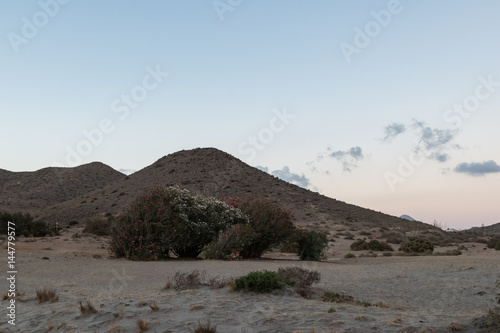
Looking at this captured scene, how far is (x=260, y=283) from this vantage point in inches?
402

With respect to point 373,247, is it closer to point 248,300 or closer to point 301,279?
point 301,279

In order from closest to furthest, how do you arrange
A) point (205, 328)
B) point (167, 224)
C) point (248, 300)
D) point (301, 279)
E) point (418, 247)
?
point (205, 328), point (248, 300), point (301, 279), point (167, 224), point (418, 247)

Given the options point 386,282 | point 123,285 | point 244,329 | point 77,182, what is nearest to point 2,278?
point 123,285

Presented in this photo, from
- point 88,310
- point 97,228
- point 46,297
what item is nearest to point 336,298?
point 88,310

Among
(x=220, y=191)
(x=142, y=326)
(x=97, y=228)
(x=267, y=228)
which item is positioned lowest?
(x=142, y=326)

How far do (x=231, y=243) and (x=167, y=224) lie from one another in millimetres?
3077

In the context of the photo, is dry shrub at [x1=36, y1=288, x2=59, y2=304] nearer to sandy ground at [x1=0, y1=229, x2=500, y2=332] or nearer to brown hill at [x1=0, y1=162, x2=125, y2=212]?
sandy ground at [x1=0, y1=229, x2=500, y2=332]

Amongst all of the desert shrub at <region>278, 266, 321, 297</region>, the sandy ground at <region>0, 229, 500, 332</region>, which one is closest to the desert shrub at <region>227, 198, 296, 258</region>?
the sandy ground at <region>0, 229, 500, 332</region>

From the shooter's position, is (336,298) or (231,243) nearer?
(336,298)

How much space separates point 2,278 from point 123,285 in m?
4.32

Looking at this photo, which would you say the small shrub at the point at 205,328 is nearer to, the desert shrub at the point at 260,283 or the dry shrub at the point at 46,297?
the desert shrub at the point at 260,283

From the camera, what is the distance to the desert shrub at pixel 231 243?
2072 cm

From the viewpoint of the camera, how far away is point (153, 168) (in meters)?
71.0

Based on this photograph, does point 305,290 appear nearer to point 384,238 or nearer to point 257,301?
point 257,301
